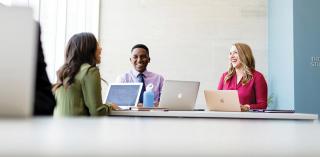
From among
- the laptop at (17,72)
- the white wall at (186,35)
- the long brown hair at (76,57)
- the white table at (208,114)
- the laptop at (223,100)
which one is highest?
the white wall at (186,35)

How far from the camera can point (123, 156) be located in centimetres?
16

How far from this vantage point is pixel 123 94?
3049 mm

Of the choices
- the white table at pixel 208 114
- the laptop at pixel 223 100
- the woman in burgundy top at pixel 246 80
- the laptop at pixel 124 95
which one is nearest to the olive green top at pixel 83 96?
the white table at pixel 208 114

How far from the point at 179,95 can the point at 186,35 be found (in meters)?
2.00

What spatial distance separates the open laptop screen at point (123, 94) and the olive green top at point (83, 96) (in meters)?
0.43

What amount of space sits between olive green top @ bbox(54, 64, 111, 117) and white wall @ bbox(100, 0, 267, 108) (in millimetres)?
2031

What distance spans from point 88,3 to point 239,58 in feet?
6.42

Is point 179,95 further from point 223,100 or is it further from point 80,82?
point 80,82

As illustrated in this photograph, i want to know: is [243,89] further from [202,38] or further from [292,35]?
[202,38]

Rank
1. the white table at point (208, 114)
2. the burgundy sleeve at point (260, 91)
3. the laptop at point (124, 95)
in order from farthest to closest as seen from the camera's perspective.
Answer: the burgundy sleeve at point (260, 91), the laptop at point (124, 95), the white table at point (208, 114)

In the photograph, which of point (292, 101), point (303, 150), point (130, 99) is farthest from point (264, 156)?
point (292, 101)

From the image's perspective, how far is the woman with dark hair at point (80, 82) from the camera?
2.50 metres

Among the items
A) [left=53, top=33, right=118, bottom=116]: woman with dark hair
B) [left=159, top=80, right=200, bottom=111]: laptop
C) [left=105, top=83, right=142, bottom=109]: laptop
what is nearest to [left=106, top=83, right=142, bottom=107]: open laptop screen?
[left=105, top=83, right=142, bottom=109]: laptop

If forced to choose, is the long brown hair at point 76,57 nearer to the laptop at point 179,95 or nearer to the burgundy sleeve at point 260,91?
the laptop at point 179,95
